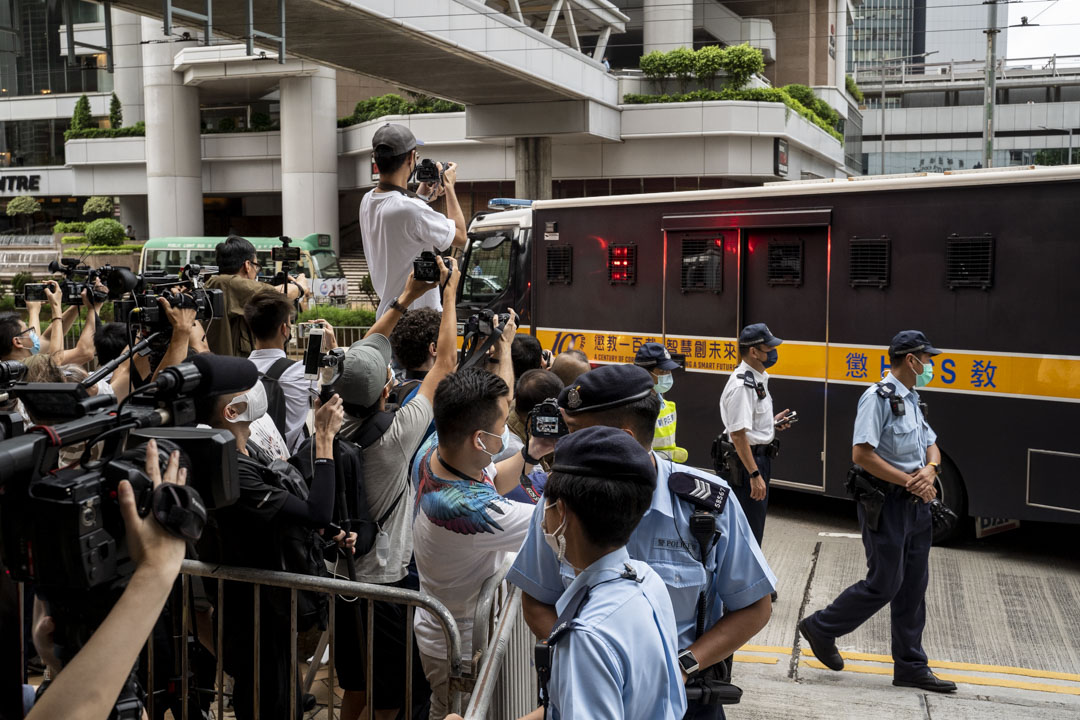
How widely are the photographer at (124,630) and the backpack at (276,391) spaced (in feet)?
9.57

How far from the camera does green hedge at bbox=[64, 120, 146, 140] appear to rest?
44.7 meters

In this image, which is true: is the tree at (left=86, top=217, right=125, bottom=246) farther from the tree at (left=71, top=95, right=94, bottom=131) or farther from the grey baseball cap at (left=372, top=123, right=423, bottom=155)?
the grey baseball cap at (left=372, top=123, right=423, bottom=155)

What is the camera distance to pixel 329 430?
3771mm

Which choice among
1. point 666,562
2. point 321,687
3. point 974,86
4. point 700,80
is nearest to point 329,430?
point 666,562

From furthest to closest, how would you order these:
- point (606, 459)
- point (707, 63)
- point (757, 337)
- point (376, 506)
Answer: point (707, 63) → point (757, 337) → point (376, 506) → point (606, 459)

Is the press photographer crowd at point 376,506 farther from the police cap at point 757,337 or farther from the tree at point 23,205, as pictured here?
the tree at point 23,205

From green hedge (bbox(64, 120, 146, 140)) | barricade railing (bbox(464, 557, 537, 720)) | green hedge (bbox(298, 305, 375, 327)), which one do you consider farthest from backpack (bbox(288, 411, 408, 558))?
green hedge (bbox(64, 120, 146, 140))

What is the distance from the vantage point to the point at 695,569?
3.11 m

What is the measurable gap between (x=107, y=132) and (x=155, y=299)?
4589cm

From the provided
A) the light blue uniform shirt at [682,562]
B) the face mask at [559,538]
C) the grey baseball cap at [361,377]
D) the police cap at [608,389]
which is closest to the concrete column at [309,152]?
the grey baseball cap at [361,377]

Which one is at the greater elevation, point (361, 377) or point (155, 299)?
point (155, 299)

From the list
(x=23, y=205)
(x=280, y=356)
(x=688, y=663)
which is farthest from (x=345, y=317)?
(x=23, y=205)

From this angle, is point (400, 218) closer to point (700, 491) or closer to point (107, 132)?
point (700, 491)

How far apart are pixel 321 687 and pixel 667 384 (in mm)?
3051
